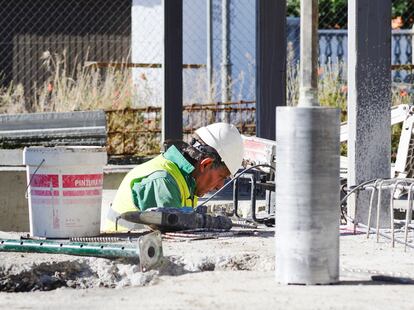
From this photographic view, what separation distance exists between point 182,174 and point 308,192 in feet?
8.76

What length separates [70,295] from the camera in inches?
257

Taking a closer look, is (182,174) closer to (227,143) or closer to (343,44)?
(227,143)

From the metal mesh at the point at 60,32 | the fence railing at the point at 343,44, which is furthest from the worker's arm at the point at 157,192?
the fence railing at the point at 343,44

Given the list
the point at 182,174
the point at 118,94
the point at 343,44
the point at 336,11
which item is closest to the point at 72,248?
the point at 182,174

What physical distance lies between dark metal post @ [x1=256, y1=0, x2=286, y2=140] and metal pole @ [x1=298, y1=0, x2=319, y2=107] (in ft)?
18.8

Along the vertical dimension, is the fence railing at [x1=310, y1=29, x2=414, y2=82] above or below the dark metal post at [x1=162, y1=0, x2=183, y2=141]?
above

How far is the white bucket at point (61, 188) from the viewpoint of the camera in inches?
319

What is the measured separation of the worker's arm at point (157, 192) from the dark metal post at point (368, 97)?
1.41m

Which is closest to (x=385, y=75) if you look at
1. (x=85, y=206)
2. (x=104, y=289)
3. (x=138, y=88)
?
(x=85, y=206)

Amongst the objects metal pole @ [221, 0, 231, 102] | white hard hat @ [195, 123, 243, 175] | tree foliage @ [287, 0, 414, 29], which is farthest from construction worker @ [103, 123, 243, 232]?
tree foliage @ [287, 0, 414, 29]

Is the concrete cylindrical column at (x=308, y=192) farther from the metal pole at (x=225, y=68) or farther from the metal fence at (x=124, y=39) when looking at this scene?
the metal fence at (x=124, y=39)

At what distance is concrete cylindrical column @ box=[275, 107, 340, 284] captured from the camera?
20.2ft

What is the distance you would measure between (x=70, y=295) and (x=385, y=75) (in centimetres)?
342

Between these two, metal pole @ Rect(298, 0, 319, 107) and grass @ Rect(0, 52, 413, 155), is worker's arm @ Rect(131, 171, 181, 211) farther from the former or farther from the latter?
grass @ Rect(0, 52, 413, 155)
